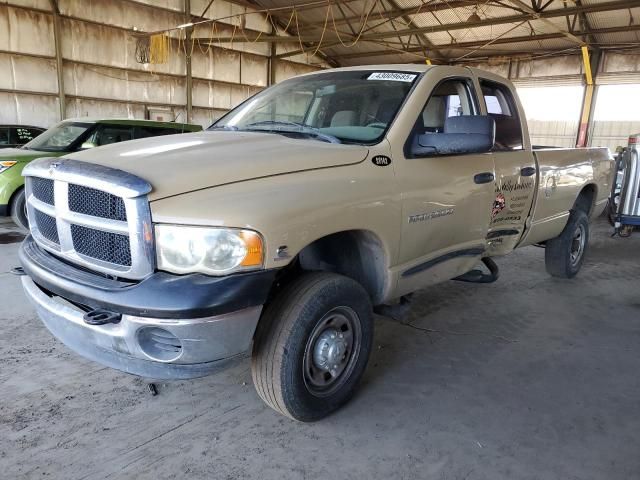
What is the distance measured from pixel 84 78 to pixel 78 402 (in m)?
14.6

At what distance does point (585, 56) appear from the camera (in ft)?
55.6

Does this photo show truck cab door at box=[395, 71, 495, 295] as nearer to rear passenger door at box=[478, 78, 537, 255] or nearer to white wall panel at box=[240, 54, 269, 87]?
rear passenger door at box=[478, 78, 537, 255]

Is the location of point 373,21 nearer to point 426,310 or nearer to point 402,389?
point 426,310

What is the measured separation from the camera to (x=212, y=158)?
2.21m

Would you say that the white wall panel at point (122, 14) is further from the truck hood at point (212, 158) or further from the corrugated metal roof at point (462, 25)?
the truck hood at point (212, 158)

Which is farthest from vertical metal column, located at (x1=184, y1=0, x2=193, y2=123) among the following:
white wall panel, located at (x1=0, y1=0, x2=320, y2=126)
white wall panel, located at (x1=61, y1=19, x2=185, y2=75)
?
white wall panel, located at (x1=61, y1=19, x2=185, y2=75)

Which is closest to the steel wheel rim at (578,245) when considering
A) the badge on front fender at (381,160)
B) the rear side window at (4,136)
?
the badge on front fender at (381,160)

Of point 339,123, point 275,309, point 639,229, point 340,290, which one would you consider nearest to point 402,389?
point 340,290

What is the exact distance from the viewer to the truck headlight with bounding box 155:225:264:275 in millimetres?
1910

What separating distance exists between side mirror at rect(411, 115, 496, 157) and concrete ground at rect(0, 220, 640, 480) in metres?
1.36

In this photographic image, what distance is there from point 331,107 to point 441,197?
3.13 feet

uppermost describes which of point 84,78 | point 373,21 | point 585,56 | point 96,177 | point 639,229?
point 373,21

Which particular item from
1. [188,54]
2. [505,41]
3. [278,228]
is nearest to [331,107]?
[278,228]

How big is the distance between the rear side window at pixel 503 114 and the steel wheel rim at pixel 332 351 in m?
1.90
